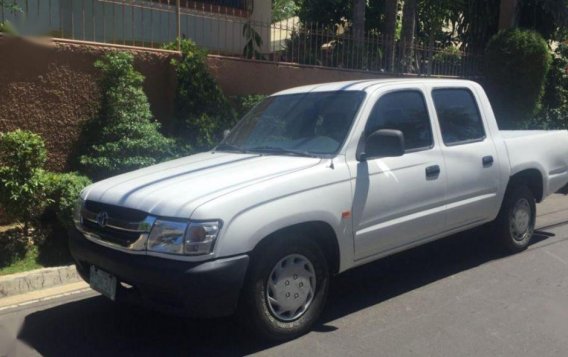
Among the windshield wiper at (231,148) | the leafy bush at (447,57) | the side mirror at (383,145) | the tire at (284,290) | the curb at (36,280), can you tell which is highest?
the leafy bush at (447,57)

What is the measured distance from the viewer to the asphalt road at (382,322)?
14.4 ft

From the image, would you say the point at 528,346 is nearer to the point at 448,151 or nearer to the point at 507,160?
the point at 448,151

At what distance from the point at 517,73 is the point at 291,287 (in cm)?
1017

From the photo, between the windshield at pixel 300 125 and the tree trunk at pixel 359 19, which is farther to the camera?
the tree trunk at pixel 359 19

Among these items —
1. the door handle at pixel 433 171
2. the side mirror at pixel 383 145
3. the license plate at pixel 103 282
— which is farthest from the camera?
the door handle at pixel 433 171

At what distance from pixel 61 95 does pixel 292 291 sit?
445cm

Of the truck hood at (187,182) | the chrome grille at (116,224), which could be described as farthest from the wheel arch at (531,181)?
the chrome grille at (116,224)

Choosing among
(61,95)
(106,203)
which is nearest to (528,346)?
(106,203)

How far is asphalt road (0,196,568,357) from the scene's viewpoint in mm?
4379

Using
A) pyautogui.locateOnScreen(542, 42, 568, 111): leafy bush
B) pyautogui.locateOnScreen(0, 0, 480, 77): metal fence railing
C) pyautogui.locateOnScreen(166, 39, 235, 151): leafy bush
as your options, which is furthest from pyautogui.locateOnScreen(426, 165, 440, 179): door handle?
pyautogui.locateOnScreen(542, 42, 568, 111): leafy bush

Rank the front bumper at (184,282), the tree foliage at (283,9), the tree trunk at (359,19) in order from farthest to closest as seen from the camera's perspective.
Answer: the tree foliage at (283,9)
the tree trunk at (359,19)
the front bumper at (184,282)

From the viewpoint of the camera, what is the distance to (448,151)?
18.5ft

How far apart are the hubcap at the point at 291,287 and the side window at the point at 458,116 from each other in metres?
2.01

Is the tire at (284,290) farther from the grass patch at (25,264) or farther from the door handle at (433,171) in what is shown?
the grass patch at (25,264)
